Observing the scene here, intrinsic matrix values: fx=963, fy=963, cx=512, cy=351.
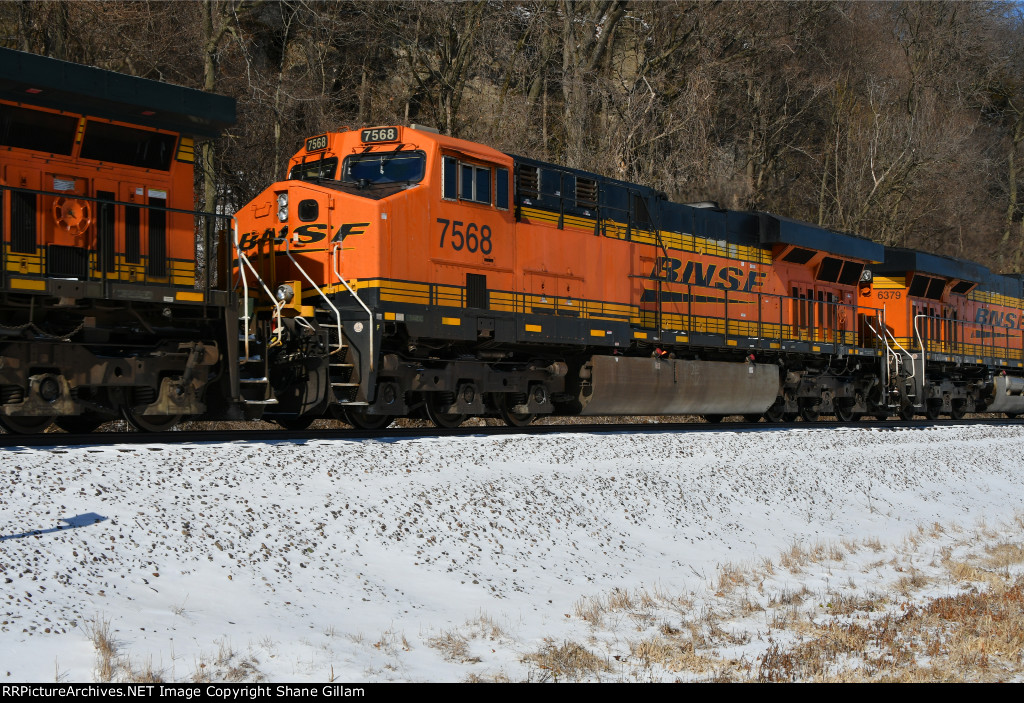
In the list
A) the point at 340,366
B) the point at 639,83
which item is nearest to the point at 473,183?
the point at 340,366

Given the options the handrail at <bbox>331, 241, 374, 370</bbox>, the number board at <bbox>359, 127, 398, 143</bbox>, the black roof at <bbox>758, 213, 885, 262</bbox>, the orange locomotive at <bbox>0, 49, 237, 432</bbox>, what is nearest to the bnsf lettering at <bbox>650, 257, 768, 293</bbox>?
the black roof at <bbox>758, 213, 885, 262</bbox>

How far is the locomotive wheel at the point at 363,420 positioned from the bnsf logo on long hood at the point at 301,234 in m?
2.15

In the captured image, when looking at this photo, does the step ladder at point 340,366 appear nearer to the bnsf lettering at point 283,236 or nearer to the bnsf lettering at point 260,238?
the bnsf lettering at point 283,236

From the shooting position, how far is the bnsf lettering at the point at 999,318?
25891 mm

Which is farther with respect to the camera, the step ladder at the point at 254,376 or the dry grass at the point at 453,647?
the step ladder at the point at 254,376

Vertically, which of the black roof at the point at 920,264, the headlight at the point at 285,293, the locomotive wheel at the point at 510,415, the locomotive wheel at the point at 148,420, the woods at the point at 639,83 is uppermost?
the woods at the point at 639,83

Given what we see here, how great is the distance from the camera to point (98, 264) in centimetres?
940

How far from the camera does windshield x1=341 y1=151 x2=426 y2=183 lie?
39.8 feet

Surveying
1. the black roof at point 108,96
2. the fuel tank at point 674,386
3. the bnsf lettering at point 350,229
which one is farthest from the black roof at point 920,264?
the black roof at point 108,96

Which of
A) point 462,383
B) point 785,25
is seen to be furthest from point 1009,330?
point 462,383

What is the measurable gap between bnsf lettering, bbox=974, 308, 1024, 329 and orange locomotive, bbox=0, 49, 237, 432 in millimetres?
21986

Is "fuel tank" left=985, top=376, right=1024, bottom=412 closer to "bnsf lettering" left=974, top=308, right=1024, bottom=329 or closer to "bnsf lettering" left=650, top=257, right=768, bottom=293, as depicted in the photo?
"bnsf lettering" left=974, top=308, right=1024, bottom=329
